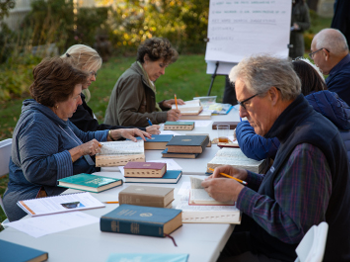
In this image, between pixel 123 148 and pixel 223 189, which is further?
pixel 123 148

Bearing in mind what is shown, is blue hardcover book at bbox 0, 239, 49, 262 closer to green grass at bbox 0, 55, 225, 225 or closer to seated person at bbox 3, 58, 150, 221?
seated person at bbox 3, 58, 150, 221

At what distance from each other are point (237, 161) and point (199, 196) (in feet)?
2.15

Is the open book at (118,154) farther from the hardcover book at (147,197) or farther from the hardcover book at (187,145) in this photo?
the hardcover book at (147,197)

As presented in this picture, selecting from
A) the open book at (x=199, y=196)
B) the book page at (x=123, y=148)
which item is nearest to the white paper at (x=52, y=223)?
the open book at (x=199, y=196)

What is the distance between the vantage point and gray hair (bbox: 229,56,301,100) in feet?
5.50

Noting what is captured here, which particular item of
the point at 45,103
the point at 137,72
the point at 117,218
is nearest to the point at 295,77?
the point at 117,218

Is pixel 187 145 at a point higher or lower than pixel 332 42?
lower

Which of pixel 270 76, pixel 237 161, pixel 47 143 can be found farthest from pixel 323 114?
pixel 47 143

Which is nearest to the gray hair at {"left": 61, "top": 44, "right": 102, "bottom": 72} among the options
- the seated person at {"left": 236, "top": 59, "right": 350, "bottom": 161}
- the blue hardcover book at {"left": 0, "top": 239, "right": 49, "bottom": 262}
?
the seated person at {"left": 236, "top": 59, "right": 350, "bottom": 161}

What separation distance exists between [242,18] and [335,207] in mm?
4306

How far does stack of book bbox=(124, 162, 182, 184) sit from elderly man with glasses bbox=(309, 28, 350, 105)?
7.95ft

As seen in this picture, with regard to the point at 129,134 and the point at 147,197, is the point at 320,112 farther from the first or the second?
the point at 129,134

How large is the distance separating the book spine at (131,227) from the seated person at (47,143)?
92 cm

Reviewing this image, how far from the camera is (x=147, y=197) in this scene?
1.74 metres
